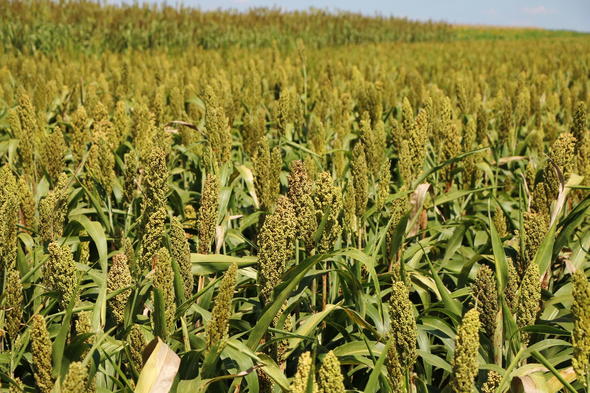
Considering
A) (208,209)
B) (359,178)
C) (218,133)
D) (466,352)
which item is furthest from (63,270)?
(218,133)

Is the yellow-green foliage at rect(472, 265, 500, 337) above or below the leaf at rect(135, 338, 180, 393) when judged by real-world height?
above

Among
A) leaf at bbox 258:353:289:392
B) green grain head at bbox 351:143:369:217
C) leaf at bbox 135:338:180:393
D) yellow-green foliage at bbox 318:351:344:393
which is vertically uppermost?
green grain head at bbox 351:143:369:217

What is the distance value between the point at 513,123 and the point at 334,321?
2552 mm

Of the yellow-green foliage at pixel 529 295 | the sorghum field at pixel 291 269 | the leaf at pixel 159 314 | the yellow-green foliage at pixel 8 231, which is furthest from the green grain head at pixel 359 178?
the yellow-green foliage at pixel 8 231

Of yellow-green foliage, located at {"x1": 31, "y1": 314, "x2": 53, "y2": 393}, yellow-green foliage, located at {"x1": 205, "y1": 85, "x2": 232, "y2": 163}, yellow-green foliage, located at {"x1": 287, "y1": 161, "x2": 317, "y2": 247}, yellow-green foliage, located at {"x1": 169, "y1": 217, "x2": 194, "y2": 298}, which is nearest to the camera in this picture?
yellow-green foliage, located at {"x1": 31, "y1": 314, "x2": 53, "y2": 393}

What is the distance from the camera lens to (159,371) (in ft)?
4.49

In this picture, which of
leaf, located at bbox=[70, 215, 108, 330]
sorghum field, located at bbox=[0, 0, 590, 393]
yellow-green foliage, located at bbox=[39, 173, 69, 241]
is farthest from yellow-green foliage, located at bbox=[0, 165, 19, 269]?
leaf, located at bbox=[70, 215, 108, 330]

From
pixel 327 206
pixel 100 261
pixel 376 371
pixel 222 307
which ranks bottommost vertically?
pixel 100 261

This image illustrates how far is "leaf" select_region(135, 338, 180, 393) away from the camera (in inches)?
53.4

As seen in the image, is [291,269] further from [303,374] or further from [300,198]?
[303,374]

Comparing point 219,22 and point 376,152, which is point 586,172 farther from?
point 219,22

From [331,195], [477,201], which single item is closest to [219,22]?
[477,201]

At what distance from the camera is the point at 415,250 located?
8.22 ft

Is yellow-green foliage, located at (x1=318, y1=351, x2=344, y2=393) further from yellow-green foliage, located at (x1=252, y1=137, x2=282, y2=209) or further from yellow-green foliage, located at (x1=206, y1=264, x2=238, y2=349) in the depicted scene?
yellow-green foliage, located at (x1=252, y1=137, x2=282, y2=209)
